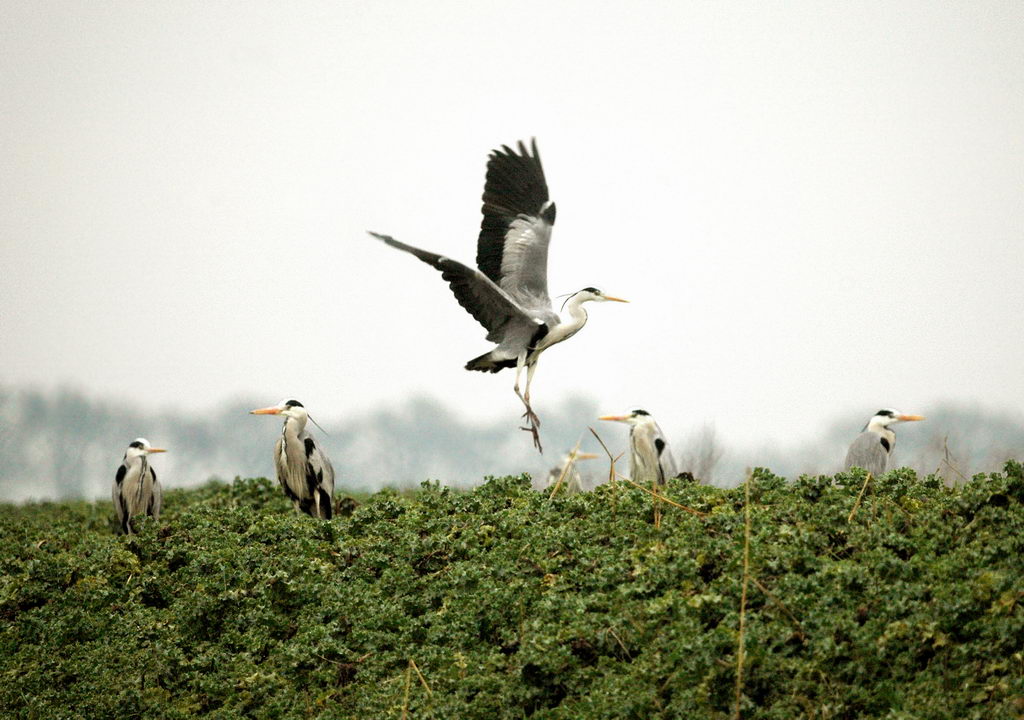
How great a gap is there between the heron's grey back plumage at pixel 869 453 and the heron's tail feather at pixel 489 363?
12.2ft

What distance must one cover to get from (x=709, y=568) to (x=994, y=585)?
164 cm

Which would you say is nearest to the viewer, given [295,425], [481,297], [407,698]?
[407,698]

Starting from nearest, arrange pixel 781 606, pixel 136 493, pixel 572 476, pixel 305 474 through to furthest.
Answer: pixel 781 606
pixel 305 474
pixel 136 493
pixel 572 476

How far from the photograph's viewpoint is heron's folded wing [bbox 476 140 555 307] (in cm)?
1207

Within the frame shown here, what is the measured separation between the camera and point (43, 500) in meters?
16.2

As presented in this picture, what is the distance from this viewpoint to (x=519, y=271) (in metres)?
12.1

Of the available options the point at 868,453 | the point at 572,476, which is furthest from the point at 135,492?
the point at 868,453

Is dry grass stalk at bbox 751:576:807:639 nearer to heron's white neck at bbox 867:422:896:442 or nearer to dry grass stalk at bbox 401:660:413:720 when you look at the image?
dry grass stalk at bbox 401:660:413:720

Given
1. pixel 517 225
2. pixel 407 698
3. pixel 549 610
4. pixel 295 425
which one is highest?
pixel 517 225

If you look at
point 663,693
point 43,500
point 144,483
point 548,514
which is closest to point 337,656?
point 548,514

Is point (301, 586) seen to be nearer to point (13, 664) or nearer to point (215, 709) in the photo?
point (215, 709)

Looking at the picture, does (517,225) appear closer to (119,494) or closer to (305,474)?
(305,474)

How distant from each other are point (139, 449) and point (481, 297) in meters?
4.64

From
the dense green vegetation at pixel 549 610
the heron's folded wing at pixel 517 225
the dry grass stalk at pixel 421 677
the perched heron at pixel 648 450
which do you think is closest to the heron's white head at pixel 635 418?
the perched heron at pixel 648 450
